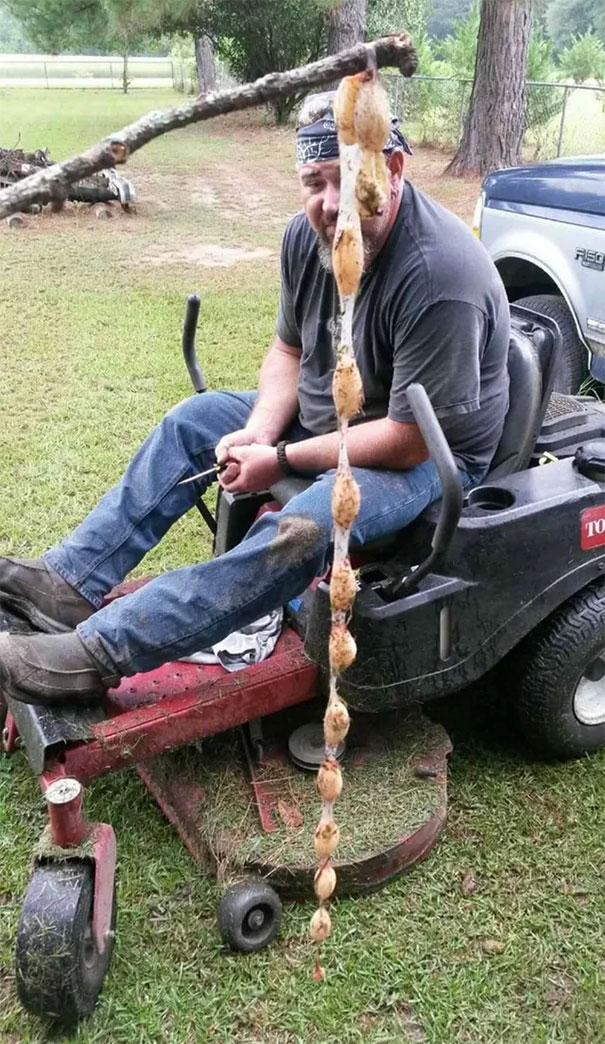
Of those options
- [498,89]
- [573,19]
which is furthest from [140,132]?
[573,19]

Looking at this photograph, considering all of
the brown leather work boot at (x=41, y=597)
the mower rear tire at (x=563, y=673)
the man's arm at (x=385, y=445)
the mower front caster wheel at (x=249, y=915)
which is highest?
the man's arm at (x=385, y=445)

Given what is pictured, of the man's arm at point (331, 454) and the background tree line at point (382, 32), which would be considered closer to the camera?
the man's arm at point (331, 454)

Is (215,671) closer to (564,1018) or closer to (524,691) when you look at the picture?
(524,691)

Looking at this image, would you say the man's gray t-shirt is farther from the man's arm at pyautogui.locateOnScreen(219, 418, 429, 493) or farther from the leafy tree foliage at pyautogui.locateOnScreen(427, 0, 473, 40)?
the leafy tree foliage at pyautogui.locateOnScreen(427, 0, 473, 40)

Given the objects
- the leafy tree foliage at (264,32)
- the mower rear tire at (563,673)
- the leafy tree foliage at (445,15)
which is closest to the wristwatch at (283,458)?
the mower rear tire at (563,673)

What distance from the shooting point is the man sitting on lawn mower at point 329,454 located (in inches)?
76.1

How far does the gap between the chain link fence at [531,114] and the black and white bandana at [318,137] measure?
1056 cm

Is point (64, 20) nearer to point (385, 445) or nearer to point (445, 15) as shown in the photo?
point (445, 15)

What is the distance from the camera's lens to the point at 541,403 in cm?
227

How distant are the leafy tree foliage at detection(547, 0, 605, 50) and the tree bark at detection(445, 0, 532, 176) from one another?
17.1 feet

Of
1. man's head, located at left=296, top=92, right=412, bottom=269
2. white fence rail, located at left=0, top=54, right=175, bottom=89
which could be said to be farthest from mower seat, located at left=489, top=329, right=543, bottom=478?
white fence rail, located at left=0, top=54, right=175, bottom=89

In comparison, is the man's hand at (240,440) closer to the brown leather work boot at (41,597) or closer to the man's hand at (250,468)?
the man's hand at (250,468)

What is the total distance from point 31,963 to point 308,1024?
0.54m

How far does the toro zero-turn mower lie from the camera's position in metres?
1.81
